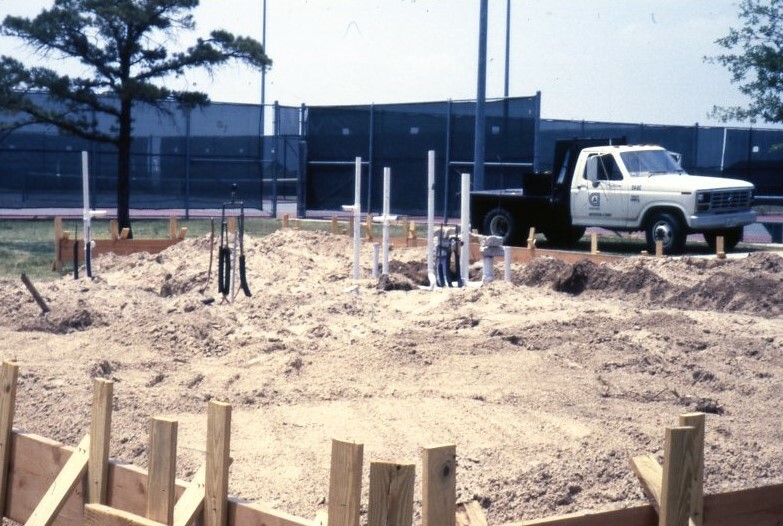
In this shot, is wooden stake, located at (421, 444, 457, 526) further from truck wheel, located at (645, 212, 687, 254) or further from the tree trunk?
the tree trunk

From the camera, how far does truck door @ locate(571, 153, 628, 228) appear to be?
69.0 feet

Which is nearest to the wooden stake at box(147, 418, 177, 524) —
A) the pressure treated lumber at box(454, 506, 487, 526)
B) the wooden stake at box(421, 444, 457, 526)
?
the pressure treated lumber at box(454, 506, 487, 526)

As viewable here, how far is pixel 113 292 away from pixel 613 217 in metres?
11.0

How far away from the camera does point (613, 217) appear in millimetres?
21188

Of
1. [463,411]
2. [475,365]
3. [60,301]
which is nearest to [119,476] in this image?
[463,411]

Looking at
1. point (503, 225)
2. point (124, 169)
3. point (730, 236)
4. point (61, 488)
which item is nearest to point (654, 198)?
point (730, 236)

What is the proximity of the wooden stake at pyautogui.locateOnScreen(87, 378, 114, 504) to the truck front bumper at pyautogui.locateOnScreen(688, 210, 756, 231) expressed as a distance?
1702 centimetres

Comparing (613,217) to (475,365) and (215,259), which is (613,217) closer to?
(215,259)

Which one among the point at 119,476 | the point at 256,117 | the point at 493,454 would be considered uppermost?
the point at 256,117

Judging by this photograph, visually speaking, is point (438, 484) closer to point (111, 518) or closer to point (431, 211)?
point (111, 518)

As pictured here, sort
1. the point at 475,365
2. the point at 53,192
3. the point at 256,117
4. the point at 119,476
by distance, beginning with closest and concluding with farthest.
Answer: the point at 119,476 < the point at 475,365 < the point at 53,192 < the point at 256,117

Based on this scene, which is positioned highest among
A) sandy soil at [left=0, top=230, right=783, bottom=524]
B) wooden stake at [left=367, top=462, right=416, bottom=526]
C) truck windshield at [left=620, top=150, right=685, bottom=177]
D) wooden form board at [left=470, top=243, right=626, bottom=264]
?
truck windshield at [left=620, top=150, right=685, bottom=177]

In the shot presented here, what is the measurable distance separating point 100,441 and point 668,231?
56.6 feet

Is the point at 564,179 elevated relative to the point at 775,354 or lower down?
elevated
